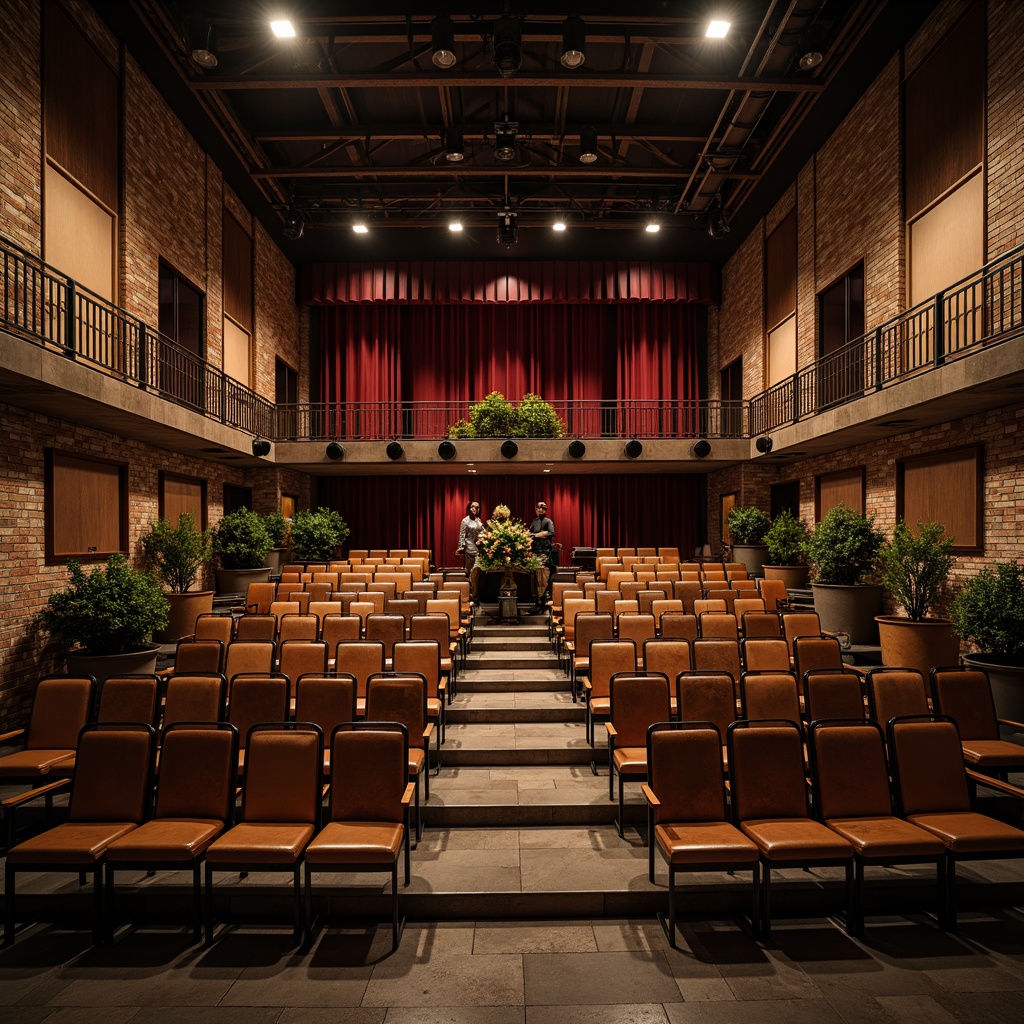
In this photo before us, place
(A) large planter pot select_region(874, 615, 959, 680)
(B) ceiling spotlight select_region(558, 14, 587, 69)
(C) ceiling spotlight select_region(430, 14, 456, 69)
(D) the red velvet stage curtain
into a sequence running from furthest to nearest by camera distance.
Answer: (D) the red velvet stage curtain < (B) ceiling spotlight select_region(558, 14, 587, 69) < (C) ceiling spotlight select_region(430, 14, 456, 69) < (A) large planter pot select_region(874, 615, 959, 680)

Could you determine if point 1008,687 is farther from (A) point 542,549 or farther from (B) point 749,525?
(A) point 542,549

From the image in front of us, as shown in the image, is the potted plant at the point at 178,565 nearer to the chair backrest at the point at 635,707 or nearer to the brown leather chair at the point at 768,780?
the chair backrest at the point at 635,707

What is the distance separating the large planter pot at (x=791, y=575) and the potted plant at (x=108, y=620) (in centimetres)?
876

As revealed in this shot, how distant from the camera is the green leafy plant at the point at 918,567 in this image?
6.78 metres

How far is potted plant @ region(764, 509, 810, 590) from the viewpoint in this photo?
10555 millimetres

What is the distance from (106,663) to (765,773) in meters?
5.62

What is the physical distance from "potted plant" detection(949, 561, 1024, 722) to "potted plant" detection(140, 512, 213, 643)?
8.50 metres

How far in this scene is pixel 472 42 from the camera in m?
9.16

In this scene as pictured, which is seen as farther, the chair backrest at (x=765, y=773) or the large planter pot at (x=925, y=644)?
the large planter pot at (x=925, y=644)

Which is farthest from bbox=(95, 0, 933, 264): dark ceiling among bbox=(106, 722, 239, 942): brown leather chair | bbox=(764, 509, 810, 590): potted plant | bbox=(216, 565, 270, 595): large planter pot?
bbox=(106, 722, 239, 942): brown leather chair

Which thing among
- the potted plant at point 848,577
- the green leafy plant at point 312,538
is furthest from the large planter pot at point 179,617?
the potted plant at point 848,577

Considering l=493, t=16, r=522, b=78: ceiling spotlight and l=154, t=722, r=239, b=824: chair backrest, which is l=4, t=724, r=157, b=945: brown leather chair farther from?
l=493, t=16, r=522, b=78: ceiling spotlight

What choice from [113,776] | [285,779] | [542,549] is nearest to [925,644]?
[542,549]

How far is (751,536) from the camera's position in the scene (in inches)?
464
